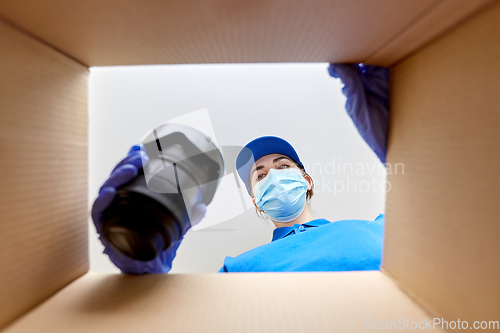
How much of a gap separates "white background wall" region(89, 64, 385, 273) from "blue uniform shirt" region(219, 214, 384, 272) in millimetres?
139

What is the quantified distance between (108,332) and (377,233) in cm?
66

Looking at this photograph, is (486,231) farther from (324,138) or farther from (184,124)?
(184,124)

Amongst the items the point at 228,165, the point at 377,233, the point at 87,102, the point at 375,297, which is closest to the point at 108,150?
the point at 87,102

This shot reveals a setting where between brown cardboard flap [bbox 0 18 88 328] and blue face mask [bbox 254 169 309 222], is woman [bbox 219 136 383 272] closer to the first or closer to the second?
blue face mask [bbox 254 169 309 222]

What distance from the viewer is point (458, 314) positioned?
0.31 m

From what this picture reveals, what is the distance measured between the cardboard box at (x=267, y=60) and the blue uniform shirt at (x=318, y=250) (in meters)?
0.15

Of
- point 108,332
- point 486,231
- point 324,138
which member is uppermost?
point 324,138

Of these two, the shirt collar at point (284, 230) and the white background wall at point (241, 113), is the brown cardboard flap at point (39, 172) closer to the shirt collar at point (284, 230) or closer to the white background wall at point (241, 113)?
the white background wall at point (241, 113)

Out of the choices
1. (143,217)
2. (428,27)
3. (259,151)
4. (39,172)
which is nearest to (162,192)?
(143,217)

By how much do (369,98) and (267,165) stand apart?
0.93 feet

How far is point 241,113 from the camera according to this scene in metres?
0.55

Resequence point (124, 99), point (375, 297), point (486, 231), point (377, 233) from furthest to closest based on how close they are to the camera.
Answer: point (377, 233) < point (124, 99) < point (375, 297) < point (486, 231)

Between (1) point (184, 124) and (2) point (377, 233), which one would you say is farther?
(2) point (377, 233)

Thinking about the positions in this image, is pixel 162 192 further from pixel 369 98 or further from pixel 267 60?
pixel 369 98
